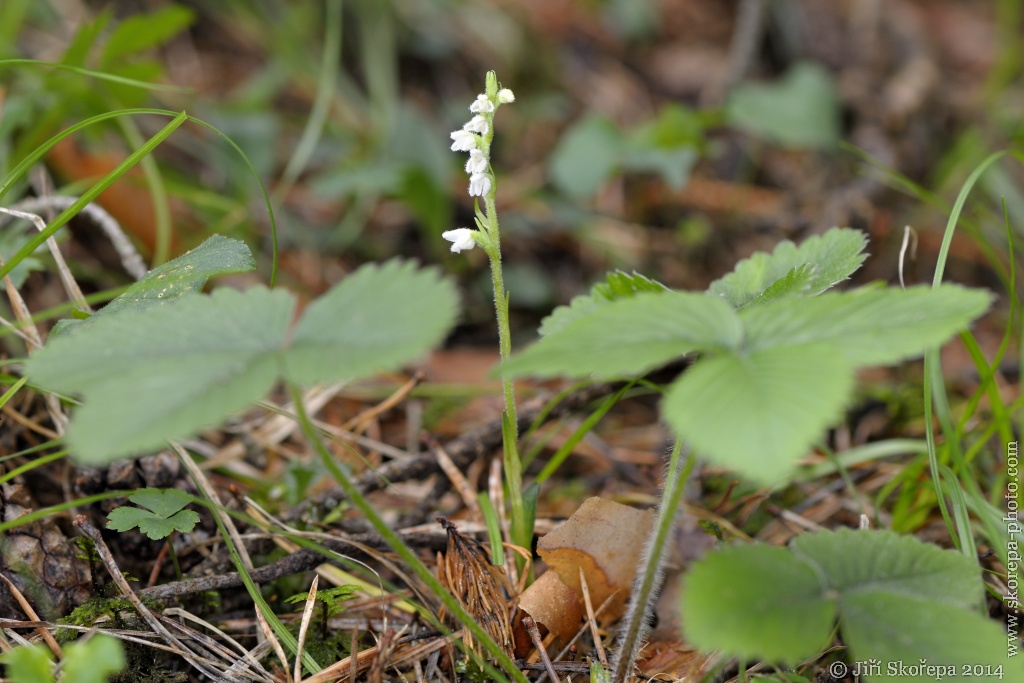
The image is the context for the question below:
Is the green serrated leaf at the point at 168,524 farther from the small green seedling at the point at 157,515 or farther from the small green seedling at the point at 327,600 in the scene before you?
the small green seedling at the point at 327,600

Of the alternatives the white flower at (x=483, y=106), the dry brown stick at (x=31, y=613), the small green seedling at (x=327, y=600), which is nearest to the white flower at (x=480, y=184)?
the white flower at (x=483, y=106)

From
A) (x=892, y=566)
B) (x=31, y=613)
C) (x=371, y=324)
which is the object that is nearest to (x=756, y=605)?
(x=892, y=566)

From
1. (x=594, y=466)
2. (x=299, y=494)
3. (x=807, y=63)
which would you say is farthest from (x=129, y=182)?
(x=807, y=63)

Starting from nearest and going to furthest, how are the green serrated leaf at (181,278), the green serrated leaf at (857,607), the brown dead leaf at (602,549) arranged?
the green serrated leaf at (857,607) < the green serrated leaf at (181,278) < the brown dead leaf at (602,549)

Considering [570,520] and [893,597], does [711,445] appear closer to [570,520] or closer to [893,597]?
[893,597]

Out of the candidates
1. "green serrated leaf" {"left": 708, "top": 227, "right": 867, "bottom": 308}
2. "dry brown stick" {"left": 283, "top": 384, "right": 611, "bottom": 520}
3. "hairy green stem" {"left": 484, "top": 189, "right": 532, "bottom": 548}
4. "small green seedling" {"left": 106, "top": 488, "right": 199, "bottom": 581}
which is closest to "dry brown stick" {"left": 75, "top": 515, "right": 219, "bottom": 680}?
"small green seedling" {"left": 106, "top": 488, "right": 199, "bottom": 581}
